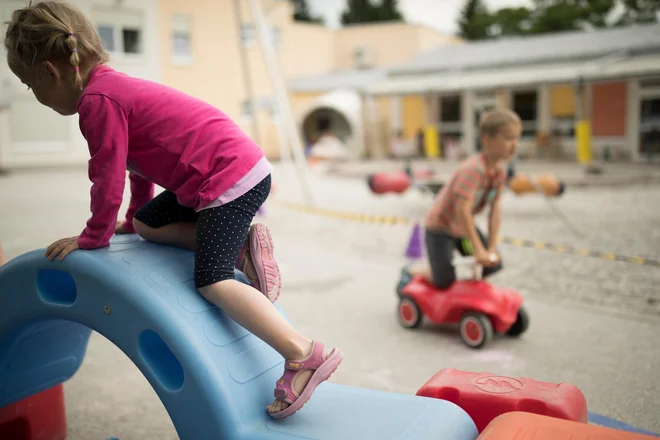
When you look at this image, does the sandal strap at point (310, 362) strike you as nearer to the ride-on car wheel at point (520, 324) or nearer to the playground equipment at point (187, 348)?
the playground equipment at point (187, 348)

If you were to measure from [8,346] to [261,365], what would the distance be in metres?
1.13

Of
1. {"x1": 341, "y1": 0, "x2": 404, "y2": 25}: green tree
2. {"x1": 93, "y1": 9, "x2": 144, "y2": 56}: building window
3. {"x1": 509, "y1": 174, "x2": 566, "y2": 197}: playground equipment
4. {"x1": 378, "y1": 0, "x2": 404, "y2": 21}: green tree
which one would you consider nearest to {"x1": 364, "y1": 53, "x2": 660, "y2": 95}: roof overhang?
{"x1": 509, "y1": 174, "x2": 566, "y2": 197}: playground equipment

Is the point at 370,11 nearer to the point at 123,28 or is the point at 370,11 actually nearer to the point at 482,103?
the point at 482,103

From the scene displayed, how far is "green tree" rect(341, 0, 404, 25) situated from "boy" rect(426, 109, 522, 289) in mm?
49614

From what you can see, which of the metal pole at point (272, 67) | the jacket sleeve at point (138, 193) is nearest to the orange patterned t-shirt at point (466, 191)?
the jacket sleeve at point (138, 193)

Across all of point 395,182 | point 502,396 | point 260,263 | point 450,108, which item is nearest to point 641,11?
point 450,108

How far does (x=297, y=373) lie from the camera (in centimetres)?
196

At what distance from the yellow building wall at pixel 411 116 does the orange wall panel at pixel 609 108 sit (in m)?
6.49

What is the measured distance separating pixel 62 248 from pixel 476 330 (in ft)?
8.12

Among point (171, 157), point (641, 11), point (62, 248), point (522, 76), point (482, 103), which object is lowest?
point (482, 103)

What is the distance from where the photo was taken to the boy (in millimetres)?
3629

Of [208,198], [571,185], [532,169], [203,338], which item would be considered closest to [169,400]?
[203,338]

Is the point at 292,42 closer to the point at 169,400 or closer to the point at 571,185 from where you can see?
the point at 571,185

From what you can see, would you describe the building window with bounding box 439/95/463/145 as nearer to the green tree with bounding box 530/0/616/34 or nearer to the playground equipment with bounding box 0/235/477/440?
the green tree with bounding box 530/0/616/34
